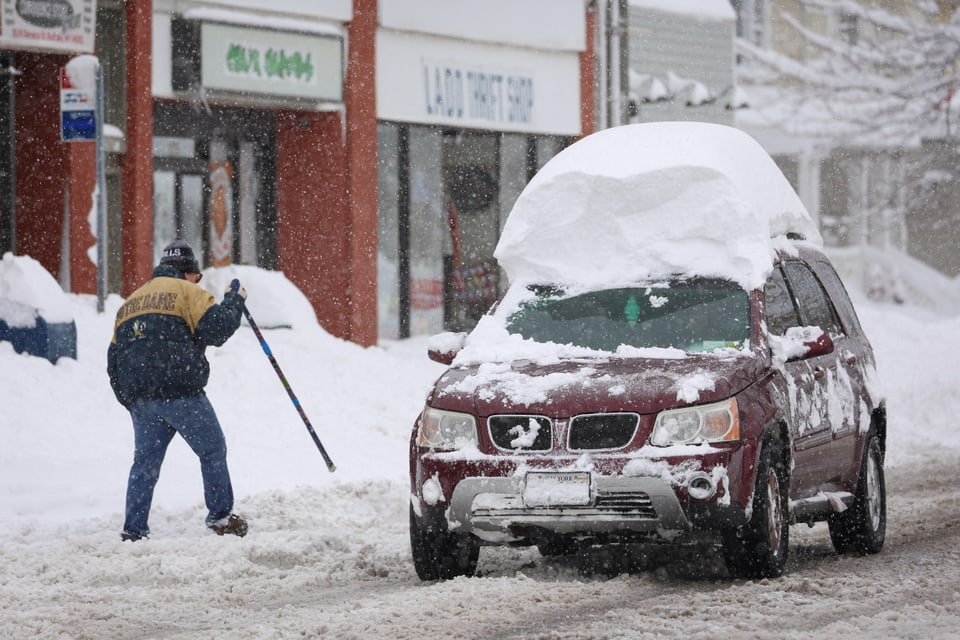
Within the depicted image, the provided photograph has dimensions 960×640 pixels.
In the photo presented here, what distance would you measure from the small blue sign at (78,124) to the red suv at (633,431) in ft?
25.1

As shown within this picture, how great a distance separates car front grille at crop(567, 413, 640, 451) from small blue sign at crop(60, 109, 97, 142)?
896cm

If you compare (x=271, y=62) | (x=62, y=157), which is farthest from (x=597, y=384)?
(x=271, y=62)

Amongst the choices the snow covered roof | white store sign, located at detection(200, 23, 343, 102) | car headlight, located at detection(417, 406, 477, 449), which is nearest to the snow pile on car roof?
car headlight, located at detection(417, 406, 477, 449)

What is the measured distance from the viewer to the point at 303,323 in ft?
58.4

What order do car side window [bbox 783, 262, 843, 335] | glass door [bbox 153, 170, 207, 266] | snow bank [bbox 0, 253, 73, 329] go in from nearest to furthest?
car side window [bbox 783, 262, 843, 335]
snow bank [bbox 0, 253, 73, 329]
glass door [bbox 153, 170, 207, 266]

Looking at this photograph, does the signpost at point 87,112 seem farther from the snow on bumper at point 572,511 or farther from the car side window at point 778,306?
the snow on bumper at point 572,511

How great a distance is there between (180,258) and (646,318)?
2.85m

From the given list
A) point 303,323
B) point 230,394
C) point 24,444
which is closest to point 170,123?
point 303,323

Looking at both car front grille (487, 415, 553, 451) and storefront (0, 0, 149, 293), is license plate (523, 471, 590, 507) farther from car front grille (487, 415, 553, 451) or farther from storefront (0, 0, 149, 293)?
storefront (0, 0, 149, 293)

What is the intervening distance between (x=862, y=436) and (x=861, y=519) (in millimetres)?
480

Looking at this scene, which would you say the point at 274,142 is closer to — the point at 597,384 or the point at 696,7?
the point at 696,7

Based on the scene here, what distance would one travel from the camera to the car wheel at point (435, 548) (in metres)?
7.89

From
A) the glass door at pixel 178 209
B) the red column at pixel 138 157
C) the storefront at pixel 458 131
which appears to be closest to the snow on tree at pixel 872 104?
the storefront at pixel 458 131

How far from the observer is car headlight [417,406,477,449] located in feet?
25.5
